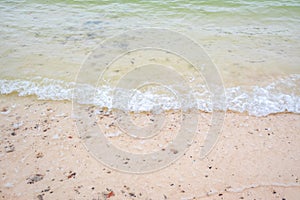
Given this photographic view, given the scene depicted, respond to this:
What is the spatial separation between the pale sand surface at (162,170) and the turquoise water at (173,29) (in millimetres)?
576

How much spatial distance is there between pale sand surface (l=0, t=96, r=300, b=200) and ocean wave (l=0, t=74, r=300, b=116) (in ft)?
0.90

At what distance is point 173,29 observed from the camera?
653 centimetres

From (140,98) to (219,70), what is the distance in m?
1.69

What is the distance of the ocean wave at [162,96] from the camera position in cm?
371

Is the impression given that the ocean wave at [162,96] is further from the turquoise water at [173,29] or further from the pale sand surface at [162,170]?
the pale sand surface at [162,170]

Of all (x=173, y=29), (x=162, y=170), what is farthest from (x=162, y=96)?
(x=173, y=29)

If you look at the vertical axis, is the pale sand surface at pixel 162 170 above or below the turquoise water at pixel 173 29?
below

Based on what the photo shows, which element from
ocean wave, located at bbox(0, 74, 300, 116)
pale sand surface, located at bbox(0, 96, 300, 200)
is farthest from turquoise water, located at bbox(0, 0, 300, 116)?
pale sand surface, located at bbox(0, 96, 300, 200)

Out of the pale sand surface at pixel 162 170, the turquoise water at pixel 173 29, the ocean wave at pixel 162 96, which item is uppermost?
the turquoise water at pixel 173 29

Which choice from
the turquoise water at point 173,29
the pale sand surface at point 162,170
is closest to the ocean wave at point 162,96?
the turquoise water at point 173,29

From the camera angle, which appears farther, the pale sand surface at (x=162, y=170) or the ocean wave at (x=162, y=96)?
the ocean wave at (x=162, y=96)

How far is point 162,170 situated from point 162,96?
4.97 feet

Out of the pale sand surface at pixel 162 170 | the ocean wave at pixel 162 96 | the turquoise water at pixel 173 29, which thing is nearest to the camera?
the pale sand surface at pixel 162 170

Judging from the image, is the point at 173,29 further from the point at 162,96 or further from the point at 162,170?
the point at 162,170
